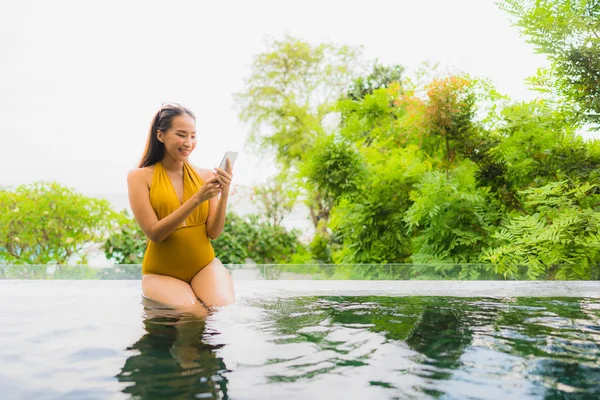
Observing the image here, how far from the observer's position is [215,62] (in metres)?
13.8

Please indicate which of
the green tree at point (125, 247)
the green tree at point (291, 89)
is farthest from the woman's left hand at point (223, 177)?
the green tree at point (291, 89)

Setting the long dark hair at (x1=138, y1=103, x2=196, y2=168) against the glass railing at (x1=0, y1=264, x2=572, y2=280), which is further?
the glass railing at (x1=0, y1=264, x2=572, y2=280)

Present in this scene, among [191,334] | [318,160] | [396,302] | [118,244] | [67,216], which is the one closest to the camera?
[191,334]

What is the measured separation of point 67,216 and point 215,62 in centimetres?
767

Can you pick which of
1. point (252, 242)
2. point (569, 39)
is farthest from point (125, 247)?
point (569, 39)

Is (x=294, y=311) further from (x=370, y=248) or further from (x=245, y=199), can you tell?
(x=245, y=199)

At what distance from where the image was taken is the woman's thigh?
2.64 metres

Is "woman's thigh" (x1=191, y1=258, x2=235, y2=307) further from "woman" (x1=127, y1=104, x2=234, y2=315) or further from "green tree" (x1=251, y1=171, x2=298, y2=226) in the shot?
"green tree" (x1=251, y1=171, x2=298, y2=226)

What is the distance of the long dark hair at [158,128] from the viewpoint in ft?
8.55

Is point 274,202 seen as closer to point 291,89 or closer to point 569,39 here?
point 291,89

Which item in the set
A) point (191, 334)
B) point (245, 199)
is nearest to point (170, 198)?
point (191, 334)

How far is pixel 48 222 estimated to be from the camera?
7008 millimetres

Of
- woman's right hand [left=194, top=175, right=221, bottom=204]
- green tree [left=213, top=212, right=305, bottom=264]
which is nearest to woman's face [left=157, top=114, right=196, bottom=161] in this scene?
woman's right hand [left=194, top=175, right=221, bottom=204]

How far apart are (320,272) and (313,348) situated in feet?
7.55
